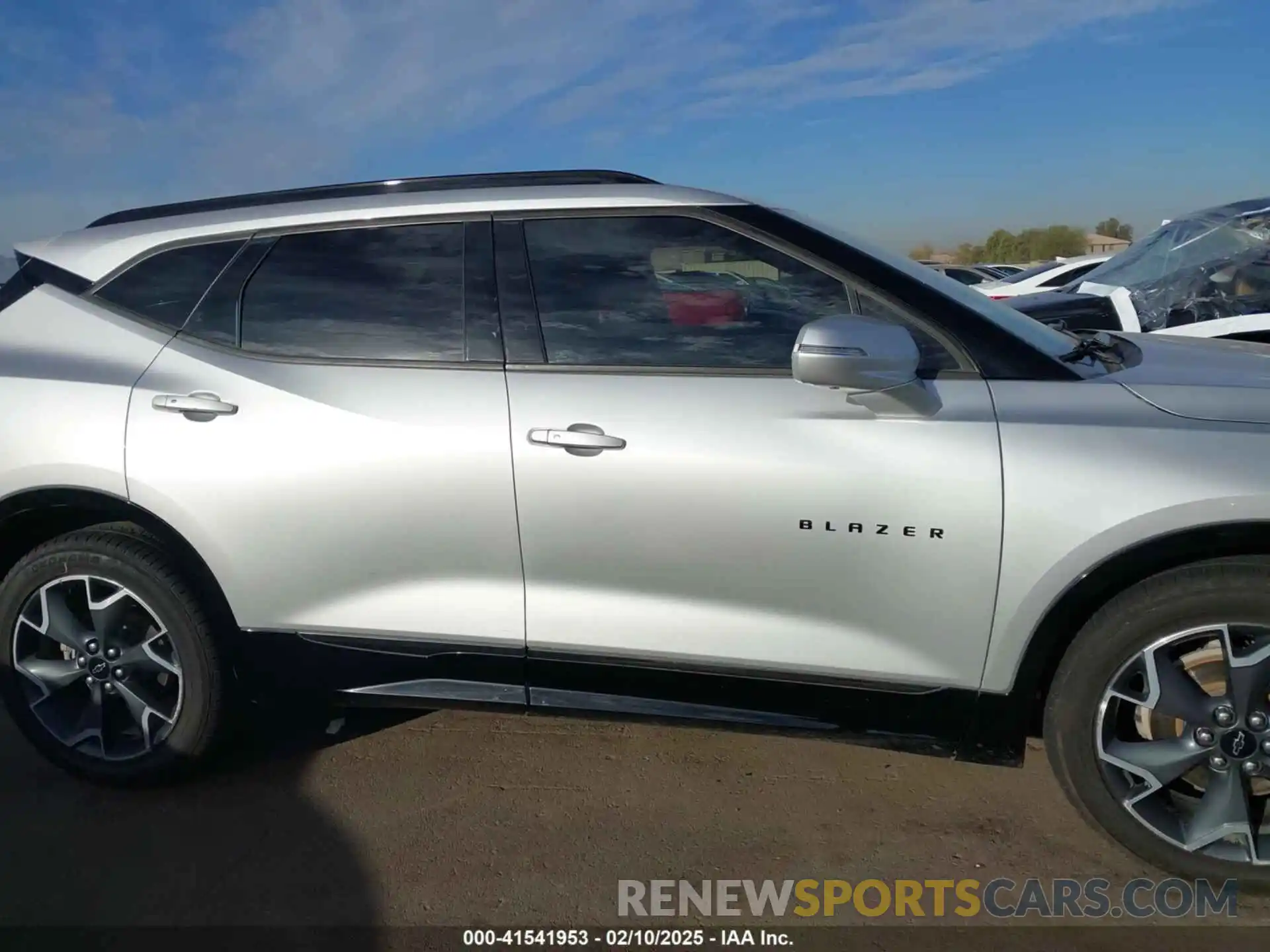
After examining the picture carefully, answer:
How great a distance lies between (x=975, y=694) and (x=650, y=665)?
0.87m

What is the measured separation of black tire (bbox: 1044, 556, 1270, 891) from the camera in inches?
84.7

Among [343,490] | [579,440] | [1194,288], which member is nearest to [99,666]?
[343,490]

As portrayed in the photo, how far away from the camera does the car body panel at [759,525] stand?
227 cm

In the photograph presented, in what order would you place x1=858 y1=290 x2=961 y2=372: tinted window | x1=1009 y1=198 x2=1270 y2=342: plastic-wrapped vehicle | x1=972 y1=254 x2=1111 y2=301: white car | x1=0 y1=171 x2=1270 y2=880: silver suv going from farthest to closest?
x1=972 y1=254 x2=1111 y2=301: white car, x1=1009 y1=198 x2=1270 y2=342: plastic-wrapped vehicle, x1=858 y1=290 x2=961 y2=372: tinted window, x1=0 y1=171 x2=1270 y2=880: silver suv

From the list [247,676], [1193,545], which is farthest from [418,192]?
[1193,545]

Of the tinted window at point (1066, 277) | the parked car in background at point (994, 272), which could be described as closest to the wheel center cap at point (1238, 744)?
the tinted window at point (1066, 277)

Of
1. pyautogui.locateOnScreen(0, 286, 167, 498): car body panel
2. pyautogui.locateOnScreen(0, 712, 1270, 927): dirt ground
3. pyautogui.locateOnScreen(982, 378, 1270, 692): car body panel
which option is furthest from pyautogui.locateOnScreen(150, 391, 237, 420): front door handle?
pyautogui.locateOnScreen(982, 378, 1270, 692): car body panel

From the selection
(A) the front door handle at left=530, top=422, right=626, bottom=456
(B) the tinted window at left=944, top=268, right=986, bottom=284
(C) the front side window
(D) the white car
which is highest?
(B) the tinted window at left=944, top=268, right=986, bottom=284

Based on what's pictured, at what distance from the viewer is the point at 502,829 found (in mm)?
2688

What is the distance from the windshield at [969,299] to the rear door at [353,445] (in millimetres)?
1064

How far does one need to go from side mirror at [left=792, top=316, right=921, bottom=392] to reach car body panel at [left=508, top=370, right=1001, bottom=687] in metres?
0.12

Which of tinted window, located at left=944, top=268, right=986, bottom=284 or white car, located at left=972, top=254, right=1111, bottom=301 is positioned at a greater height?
tinted window, located at left=944, top=268, right=986, bottom=284

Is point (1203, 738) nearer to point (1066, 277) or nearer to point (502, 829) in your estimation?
point (502, 829)

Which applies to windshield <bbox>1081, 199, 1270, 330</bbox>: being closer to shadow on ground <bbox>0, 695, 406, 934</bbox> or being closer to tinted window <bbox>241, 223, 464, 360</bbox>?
tinted window <bbox>241, 223, 464, 360</bbox>
